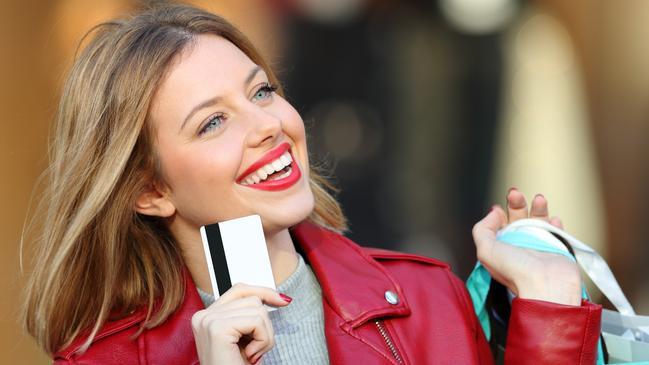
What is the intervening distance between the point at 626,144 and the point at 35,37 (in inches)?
128

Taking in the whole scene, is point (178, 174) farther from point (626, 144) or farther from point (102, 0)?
point (626, 144)

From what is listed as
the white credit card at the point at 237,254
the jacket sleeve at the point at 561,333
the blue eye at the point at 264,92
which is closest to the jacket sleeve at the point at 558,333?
the jacket sleeve at the point at 561,333

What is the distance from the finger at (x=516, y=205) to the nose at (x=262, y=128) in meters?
0.65

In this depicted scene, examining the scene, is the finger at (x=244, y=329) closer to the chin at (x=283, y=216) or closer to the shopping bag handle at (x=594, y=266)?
the chin at (x=283, y=216)

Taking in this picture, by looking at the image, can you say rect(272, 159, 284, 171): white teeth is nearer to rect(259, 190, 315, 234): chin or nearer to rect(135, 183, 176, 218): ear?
rect(259, 190, 315, 234): chin

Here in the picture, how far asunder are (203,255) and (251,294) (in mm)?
558

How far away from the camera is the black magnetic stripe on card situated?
1969mm

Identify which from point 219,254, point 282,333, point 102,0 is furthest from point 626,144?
point 219,254

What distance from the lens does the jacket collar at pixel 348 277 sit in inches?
90.4

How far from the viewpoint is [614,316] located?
2.27m

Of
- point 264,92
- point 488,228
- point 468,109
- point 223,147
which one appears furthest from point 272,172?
point 468,109

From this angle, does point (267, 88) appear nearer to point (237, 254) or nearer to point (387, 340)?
point (237, 254)

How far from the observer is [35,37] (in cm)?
452

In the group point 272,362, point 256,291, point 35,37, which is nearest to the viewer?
point 256,291
